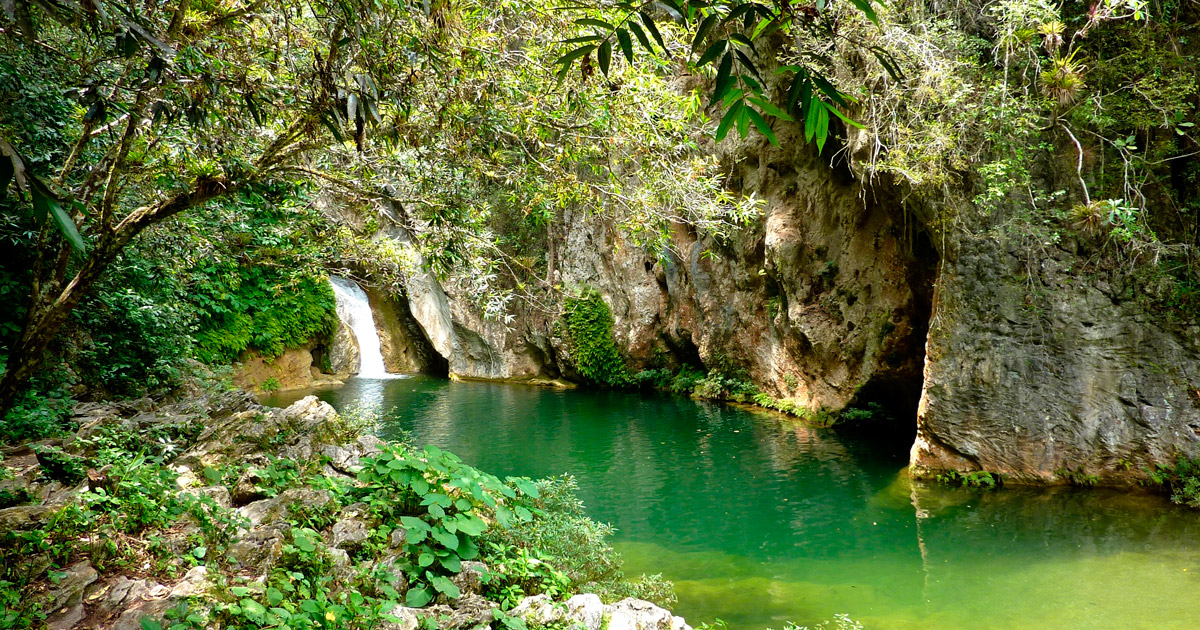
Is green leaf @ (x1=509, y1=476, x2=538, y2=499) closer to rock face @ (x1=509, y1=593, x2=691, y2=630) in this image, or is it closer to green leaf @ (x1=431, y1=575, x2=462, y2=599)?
rock face @ (x1=509, y1=593, x2=691, y2=630)

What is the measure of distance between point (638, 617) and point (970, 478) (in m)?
6.11

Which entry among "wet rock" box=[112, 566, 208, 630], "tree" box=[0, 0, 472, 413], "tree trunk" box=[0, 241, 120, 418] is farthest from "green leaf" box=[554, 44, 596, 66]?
"tree trunk" box=[0, 241, 120, 418]

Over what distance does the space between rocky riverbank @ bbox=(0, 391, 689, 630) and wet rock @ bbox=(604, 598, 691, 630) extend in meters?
0.01

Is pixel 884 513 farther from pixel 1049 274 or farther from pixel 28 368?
pixel 28 368

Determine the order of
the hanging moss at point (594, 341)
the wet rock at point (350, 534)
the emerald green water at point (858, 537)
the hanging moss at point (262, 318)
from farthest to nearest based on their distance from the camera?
1. the hanging moss at point (594, 341)
2. the hanging moss at point (262, 318)
3. the emerald green water at point (858, 537)
4. the wet rock at point (350, 534)

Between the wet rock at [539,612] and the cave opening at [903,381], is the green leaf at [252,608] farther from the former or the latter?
the cave opening at [903,381]

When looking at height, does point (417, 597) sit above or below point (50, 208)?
below

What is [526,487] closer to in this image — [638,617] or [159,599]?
[638,617]

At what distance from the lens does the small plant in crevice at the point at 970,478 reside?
303 inches

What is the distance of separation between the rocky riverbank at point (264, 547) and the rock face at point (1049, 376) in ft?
19.0

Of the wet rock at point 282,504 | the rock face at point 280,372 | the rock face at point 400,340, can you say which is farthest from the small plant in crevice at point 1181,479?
the rock face at point 400,340

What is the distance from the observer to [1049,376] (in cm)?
739

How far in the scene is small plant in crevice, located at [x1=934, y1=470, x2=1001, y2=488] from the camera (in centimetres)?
769

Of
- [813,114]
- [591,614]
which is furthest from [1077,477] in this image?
[813,114]
